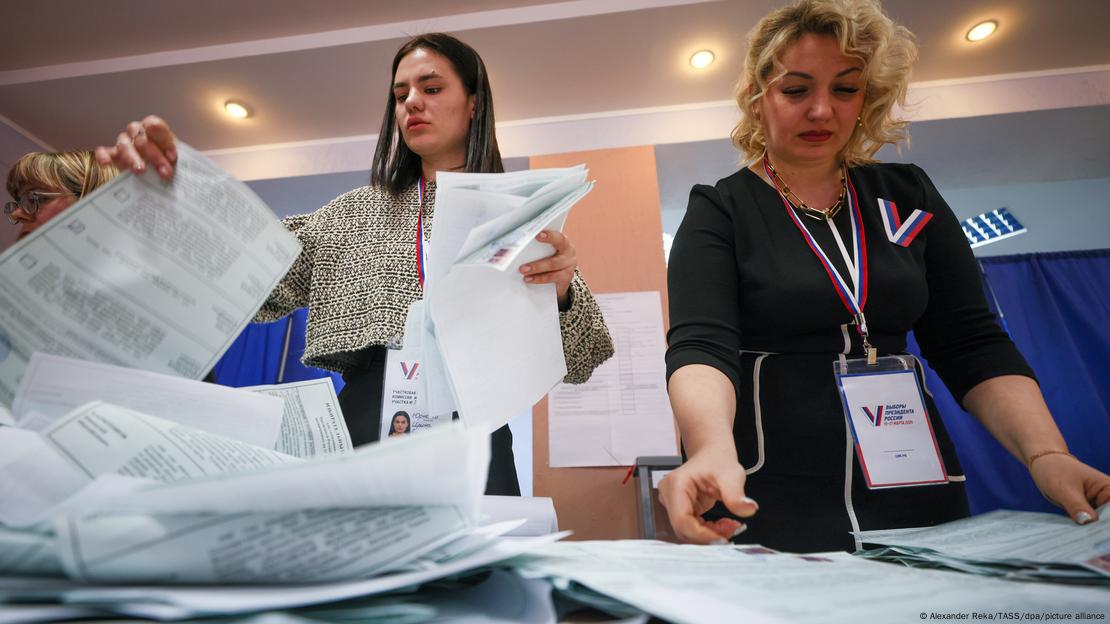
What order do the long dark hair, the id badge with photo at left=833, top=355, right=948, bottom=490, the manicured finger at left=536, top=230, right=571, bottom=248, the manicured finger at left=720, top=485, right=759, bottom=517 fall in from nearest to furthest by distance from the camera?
the manicured finger at left=720, top=485, right=759, bottom=517
the manicured finger at left=536, top=230, right=571, bottom=248
the id badge with photo at left=833, top=355, right=948, bottom=490
the long dark hair

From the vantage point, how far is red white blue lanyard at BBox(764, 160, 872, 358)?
0.73 m

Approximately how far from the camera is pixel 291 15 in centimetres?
241

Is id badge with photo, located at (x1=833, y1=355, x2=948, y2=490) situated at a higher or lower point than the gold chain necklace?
lower

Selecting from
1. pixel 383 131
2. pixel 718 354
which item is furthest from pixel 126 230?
pixel 383 131

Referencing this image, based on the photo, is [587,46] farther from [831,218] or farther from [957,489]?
[957,489]

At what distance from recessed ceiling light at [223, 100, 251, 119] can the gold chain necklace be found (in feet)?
9.37

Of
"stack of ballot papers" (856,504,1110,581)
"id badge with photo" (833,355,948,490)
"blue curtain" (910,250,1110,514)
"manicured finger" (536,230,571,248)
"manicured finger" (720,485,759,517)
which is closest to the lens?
"stack of ballot papers" (856,504,1110,581)

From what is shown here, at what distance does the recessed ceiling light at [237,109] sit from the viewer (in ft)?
9.10

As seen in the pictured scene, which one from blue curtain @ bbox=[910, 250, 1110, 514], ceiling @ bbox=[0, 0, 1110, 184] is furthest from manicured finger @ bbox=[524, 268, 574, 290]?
blue curtain @ bbox=[910, 250, 1110, 514]

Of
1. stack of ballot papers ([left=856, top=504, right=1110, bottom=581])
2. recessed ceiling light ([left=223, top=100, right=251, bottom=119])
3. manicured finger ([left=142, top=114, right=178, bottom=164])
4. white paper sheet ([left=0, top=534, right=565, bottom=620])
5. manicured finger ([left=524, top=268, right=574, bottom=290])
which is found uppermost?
recessed ceiling light ([left=223, top=100, right=251, bottom=119])

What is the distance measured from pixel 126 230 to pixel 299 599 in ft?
1.05

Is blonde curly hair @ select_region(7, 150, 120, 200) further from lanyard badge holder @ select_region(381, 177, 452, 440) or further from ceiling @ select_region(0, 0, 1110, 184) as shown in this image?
ceiling @ select_region(0, 0, 1110, 184)

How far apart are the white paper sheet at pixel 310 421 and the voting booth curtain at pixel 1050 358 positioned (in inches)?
97.4

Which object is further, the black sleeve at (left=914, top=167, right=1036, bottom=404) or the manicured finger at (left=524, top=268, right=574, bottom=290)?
the black sleeve at (left=914, top=167, right=1036, bottom=404)
